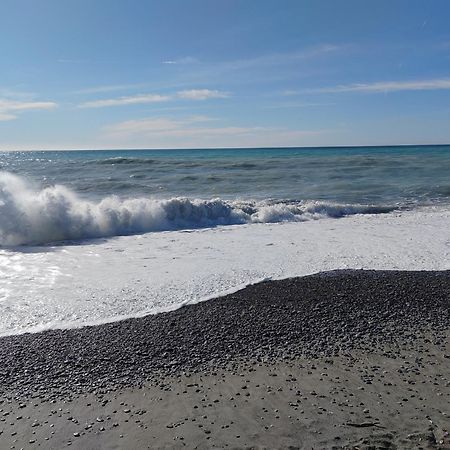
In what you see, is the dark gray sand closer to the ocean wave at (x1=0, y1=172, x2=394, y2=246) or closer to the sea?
the sea

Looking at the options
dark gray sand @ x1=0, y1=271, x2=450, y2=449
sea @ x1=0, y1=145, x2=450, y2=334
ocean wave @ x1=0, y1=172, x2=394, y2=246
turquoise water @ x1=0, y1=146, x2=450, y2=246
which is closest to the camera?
dark gray sand @ x1=0, y1=271, x2=450, y2=449

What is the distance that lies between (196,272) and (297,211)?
8.60m

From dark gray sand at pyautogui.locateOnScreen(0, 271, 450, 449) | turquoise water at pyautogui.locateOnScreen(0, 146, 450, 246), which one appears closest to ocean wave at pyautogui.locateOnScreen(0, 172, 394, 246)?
turquoise water at pyautogui.locateOnScreen(0, 146, 450, 246)

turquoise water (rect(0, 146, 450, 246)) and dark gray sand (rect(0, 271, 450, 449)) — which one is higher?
turquoise water (rect(0, 146, 450, 246))

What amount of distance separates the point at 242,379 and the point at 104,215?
9.60 m

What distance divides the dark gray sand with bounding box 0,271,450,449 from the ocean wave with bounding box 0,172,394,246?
6.96m

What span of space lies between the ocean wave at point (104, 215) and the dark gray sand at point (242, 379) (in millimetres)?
6960

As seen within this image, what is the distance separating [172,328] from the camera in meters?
5.69

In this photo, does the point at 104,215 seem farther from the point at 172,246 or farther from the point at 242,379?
the point at 242,379

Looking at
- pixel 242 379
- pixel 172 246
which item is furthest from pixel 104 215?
pixel 242 379

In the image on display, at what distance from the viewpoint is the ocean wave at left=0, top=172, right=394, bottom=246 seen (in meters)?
12.0

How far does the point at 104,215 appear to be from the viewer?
43.5 ft

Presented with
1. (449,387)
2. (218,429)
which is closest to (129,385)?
(218,429)

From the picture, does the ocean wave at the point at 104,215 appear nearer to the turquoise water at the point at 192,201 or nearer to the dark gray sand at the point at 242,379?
the turquoise water at the point at 192,201
